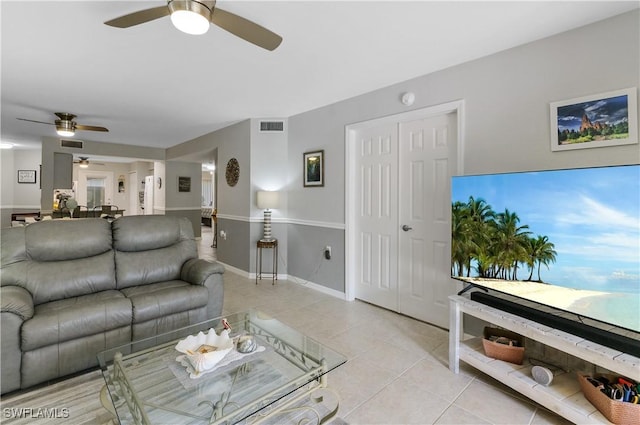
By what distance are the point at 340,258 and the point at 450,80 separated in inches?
90.2

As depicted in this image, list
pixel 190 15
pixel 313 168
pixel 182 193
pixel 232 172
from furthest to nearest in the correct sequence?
pixel 182 193, pixel 232 172, pixel 313 168, pixel 190 15

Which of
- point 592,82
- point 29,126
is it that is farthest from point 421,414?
point 29,126

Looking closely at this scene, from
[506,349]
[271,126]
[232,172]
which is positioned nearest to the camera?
[506,349]

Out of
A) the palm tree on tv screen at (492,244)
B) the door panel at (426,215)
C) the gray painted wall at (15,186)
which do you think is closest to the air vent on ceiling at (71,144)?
the gray painted wall at (15,186)

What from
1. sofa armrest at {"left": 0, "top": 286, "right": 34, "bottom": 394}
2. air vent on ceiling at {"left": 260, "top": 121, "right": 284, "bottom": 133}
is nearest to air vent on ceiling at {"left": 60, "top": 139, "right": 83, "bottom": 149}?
air vent on ceiling at {"left": 260, "top": 121, "right": 284, "bottom": 133}

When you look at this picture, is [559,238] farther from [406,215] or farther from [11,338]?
[11,338]

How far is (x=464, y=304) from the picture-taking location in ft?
6.86

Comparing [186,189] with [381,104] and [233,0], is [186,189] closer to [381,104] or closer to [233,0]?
[381,104]

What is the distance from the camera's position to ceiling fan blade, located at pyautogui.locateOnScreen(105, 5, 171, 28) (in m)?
1.63

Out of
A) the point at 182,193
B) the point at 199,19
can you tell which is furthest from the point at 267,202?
the point at 182,193

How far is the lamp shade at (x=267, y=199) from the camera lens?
4.30 metres

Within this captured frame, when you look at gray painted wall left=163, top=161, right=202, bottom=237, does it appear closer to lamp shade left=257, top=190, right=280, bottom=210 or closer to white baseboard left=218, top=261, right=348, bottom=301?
white baseboard left=218, top=261, right=348, bottom=301

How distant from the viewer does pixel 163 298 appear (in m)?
2.36

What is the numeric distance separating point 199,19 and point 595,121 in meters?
2.56
